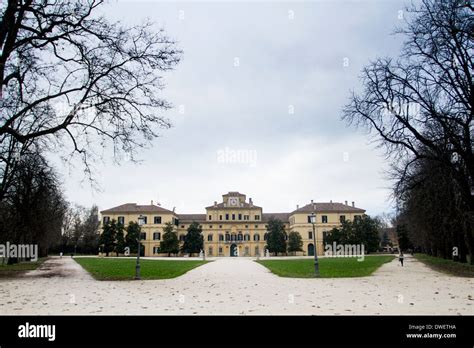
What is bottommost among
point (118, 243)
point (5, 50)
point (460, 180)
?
point (118, 243)

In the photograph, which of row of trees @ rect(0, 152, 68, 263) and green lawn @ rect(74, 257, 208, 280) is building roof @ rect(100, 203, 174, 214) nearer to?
green lawn @ rect(74, 257, 208, 280)

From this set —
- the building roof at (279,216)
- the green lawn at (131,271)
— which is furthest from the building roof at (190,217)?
the green lawn at (131,271)

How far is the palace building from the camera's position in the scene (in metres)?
76.1

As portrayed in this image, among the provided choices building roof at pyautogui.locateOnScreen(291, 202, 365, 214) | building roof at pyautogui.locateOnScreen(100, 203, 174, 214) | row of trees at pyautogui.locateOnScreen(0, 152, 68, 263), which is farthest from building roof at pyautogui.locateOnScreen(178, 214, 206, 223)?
row of trees at pyautogui.locateOnScreen(0, 152, 68, 263)

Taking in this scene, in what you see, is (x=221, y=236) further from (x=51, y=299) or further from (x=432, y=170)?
(x=51, y=299)

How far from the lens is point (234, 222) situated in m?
78.9

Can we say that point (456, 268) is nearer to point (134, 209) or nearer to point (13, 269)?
point (13, 269)

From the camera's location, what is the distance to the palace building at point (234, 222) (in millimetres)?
76125

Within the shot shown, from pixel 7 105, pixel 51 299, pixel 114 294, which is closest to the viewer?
pixel 51 299

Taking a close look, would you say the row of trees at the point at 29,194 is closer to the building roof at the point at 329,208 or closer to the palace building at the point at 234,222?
the palace building at the point at 234,222

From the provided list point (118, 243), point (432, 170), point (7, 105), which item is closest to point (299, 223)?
point (118, 243)

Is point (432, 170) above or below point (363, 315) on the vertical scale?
above
